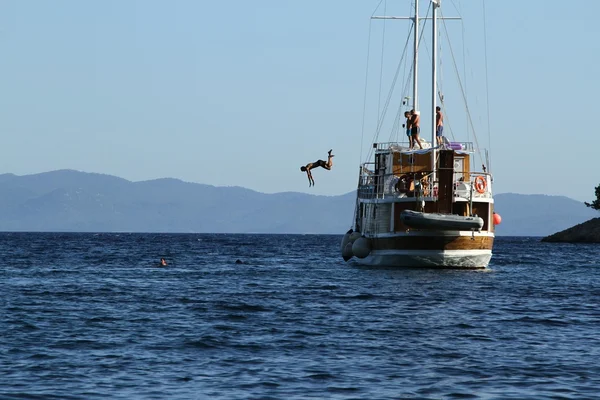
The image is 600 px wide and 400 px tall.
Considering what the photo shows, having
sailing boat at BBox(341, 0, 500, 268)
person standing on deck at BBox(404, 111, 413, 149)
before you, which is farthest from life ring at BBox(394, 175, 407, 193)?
person standing on deck at BBox(404, 111, 413, 149)

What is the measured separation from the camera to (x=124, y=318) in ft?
105

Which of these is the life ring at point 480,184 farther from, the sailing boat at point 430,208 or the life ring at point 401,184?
the life ring at point 401,184

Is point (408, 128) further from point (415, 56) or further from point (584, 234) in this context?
point (584, 234)

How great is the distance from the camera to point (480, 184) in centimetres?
5381

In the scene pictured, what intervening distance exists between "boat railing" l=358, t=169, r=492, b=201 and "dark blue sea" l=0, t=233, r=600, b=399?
598 centimetres

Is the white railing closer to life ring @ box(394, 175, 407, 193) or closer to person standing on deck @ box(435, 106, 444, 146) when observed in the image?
life ring @ box(394, 175, 407, 193)

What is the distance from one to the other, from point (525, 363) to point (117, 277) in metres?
35.1

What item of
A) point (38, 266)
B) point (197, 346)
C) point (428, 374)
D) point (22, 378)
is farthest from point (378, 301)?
point (38, 266)

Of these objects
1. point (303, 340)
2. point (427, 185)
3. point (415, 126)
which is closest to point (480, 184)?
point (427, 185)

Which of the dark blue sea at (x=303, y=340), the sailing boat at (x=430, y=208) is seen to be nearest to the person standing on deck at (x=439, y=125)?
the sailing boat at (x=430, y=208)

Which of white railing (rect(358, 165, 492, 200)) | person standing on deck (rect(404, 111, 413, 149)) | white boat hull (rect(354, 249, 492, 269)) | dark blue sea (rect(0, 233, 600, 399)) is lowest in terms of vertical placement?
dark blue sea (rect(0, 233, 600, 399))

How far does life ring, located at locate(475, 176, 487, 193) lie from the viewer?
176ft

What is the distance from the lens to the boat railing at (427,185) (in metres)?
52.6

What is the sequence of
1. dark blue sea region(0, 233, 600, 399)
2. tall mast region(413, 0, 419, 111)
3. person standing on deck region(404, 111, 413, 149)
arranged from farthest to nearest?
tall mast region(413, 0, 419, 111), person standing on deck region(404, 111, 413, 149), dark blue sea region(0, 233, 600, 399)
